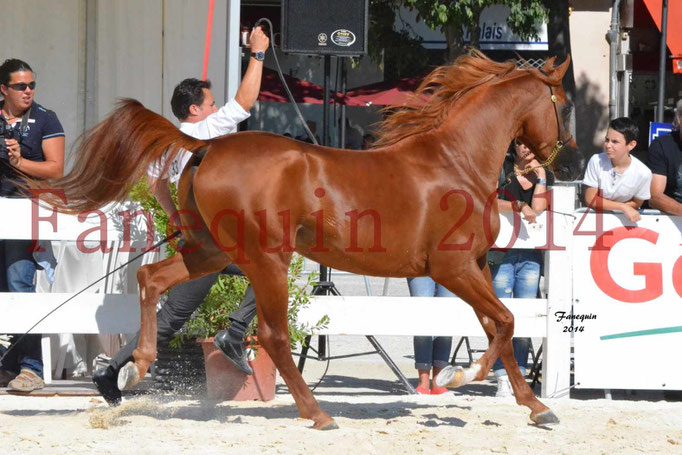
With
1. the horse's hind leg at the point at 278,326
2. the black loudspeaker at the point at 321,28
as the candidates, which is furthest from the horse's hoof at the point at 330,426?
the black loudspeaker at the point at 321,28

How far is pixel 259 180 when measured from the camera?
484 cm

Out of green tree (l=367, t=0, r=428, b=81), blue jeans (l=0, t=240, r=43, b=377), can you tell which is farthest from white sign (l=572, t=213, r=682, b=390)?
green tree (l=367, t=0, r=428, b=81)

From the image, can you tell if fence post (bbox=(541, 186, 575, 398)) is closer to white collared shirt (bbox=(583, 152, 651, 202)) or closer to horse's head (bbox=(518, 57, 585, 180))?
white collared shirt (bbox=(583, 152, 651, 202))

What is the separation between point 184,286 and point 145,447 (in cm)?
124

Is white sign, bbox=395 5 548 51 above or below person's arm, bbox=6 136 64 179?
above

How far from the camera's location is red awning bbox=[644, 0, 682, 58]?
13.9m

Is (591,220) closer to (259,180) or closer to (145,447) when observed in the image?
(259,180)

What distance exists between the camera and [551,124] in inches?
213

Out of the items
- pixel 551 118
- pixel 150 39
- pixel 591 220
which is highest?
pixel 150 39

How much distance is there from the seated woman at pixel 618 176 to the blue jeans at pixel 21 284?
385 centimetres

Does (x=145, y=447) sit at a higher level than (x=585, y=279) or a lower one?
lower

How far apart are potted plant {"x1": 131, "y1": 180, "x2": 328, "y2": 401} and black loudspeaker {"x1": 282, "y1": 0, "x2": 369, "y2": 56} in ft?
5.54

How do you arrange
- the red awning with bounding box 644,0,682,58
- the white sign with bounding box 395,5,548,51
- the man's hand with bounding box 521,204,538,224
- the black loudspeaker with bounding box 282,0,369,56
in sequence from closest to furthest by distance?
the man's hand with bounding box 521,204,538,224 < the black loudspeaker with bounding box 282,0,369,56 < the red awning with bounding box 644,0,682,58 < the white sign with bounding box 395,5,548,51

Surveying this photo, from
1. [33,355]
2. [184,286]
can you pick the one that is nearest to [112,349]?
[33,355]
